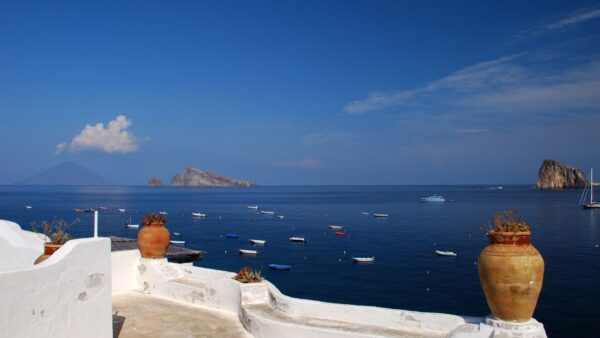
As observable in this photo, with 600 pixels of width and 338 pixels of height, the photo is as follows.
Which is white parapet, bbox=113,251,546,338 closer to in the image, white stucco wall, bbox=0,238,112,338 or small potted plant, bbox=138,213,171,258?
small potted plant, bbox=138,213,171,258

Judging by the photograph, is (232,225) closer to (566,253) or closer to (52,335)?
(566,253)

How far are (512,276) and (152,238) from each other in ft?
30.4

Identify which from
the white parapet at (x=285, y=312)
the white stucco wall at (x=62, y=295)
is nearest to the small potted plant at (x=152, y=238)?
the white parapet at (x=285, y=312)

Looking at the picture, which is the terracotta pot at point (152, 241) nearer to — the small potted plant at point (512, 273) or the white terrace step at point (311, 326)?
the white terrace step at point (311, 326)

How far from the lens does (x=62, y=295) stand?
7.18 m

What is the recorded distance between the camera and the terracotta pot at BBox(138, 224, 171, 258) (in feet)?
44.0

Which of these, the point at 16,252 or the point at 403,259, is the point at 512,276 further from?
the point at 403,259

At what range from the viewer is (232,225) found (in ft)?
294

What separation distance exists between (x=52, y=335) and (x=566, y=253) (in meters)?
58.1

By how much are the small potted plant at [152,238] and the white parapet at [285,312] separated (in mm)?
295

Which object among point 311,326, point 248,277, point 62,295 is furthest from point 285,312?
point 62,295

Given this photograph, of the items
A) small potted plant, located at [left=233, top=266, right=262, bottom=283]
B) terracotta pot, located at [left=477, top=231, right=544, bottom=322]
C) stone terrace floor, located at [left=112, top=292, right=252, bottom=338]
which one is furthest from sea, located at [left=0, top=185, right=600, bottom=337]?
stone terrace floor, located at [left=112, top=292, right=252, bottom=338]

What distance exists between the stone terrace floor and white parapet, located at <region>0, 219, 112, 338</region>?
1.65 meters

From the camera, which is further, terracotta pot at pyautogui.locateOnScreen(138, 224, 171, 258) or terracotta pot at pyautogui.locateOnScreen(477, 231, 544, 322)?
terracotta pot at pyautogui.locateOnScreen(138, 224, 171, 258)
